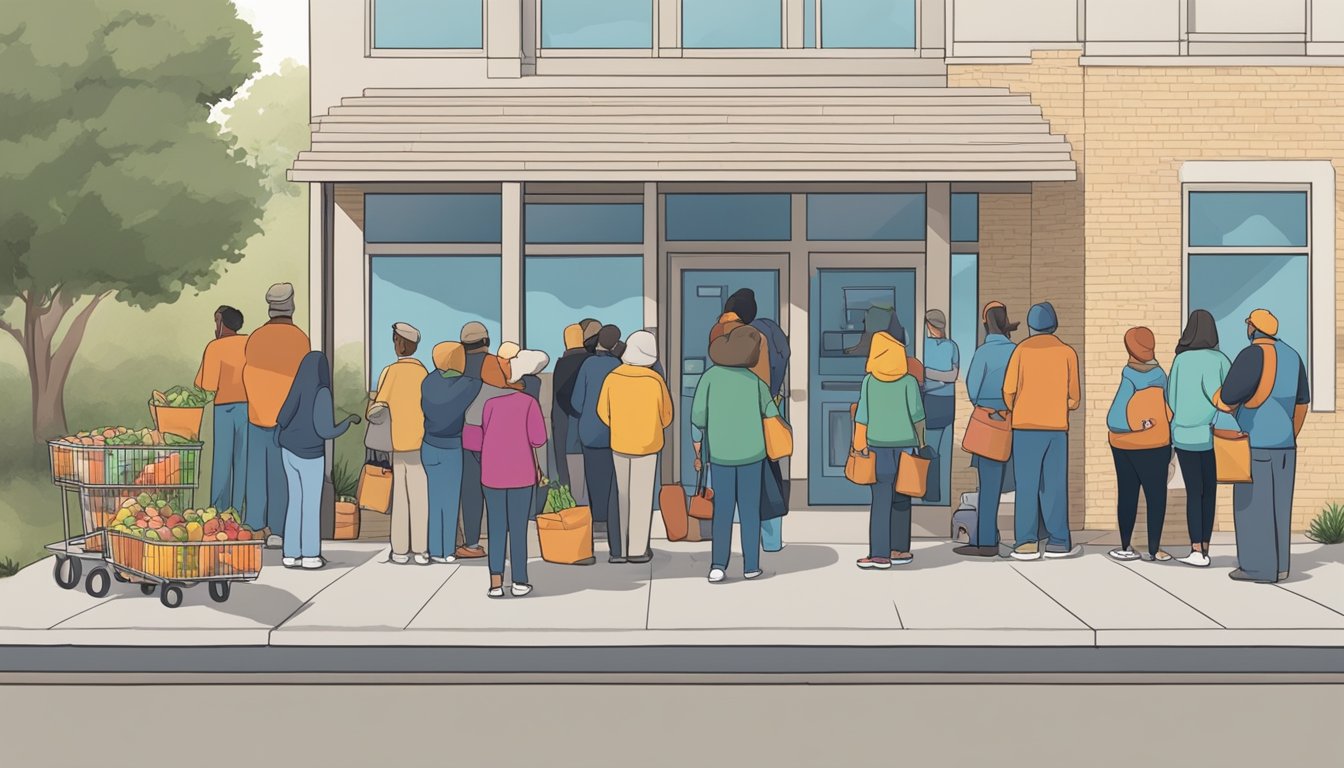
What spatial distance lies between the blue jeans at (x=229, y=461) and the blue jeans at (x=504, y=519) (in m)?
3.28

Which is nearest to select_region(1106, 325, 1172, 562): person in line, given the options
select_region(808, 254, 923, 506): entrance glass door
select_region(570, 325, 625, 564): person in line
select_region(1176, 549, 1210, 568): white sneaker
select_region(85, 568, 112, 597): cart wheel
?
select_region(1176, 549, 1210, 568): white sneaker

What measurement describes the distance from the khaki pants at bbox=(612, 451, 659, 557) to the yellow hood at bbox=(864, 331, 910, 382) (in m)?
1.91

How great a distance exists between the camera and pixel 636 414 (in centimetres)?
1152

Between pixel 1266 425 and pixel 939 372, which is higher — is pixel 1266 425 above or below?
below

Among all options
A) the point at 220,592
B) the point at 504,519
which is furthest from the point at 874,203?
the point at 220,592

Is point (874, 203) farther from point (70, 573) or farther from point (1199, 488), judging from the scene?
point (70, 573)

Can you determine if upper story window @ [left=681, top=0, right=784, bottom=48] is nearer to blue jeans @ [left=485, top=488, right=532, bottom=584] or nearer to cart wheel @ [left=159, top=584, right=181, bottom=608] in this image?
blue jeans @ [left=485, top=488, right=532, bottom=584]

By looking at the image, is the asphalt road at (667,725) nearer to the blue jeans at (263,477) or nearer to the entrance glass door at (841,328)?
the blue jeans at (263,477)

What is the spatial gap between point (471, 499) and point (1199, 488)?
19.7 feet

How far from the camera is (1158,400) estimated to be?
11836 mm

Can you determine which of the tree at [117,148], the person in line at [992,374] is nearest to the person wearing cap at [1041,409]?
the person in line at [992,374]

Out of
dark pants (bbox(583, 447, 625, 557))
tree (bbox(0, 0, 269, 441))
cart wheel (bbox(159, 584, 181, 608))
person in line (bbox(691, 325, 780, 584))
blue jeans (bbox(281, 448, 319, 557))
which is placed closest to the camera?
cart wheel (bbox(159, 584, 181, 608))

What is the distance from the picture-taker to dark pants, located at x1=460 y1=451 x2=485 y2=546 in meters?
12.6

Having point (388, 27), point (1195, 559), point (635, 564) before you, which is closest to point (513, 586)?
point (635, 564)
